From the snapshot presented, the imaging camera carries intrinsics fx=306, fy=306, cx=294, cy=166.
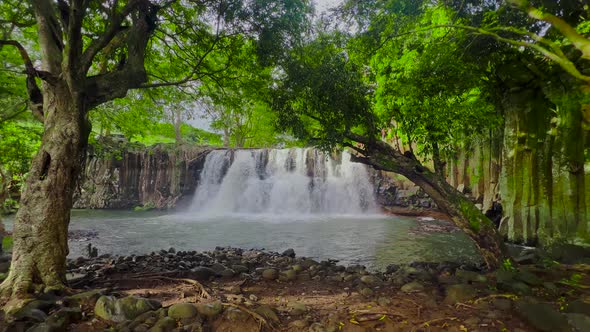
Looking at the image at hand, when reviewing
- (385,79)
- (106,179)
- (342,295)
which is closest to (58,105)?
(342,295)

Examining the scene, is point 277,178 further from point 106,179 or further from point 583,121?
point 583,121

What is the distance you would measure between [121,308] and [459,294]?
14.2ft

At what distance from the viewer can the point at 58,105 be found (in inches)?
173

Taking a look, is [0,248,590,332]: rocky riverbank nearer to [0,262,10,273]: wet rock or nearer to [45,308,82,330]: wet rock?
[45,308,82,330]: wet rock

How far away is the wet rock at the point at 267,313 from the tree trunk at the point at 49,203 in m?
2.80

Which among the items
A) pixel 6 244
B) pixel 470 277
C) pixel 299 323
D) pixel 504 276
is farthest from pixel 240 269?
pixel 6 244

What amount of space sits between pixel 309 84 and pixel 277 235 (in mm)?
8222

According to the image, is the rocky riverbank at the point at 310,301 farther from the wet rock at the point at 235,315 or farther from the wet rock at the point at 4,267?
the wet rock at the point at 4,267

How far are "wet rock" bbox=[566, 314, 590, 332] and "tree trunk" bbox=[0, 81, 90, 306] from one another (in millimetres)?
6178

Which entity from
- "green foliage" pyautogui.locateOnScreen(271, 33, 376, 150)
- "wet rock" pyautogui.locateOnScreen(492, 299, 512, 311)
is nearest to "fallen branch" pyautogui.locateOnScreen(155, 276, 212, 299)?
"green foliage" pyautogui.locateOnScreen(271, 33, 376, 150)

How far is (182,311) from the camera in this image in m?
3.58

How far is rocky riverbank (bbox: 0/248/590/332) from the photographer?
3387 mm

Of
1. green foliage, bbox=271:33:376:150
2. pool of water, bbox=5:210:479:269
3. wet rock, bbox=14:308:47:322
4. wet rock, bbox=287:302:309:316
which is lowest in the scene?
pool of water, bbox=5:210:479:269

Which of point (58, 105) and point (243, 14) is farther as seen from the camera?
point (243, 14)
